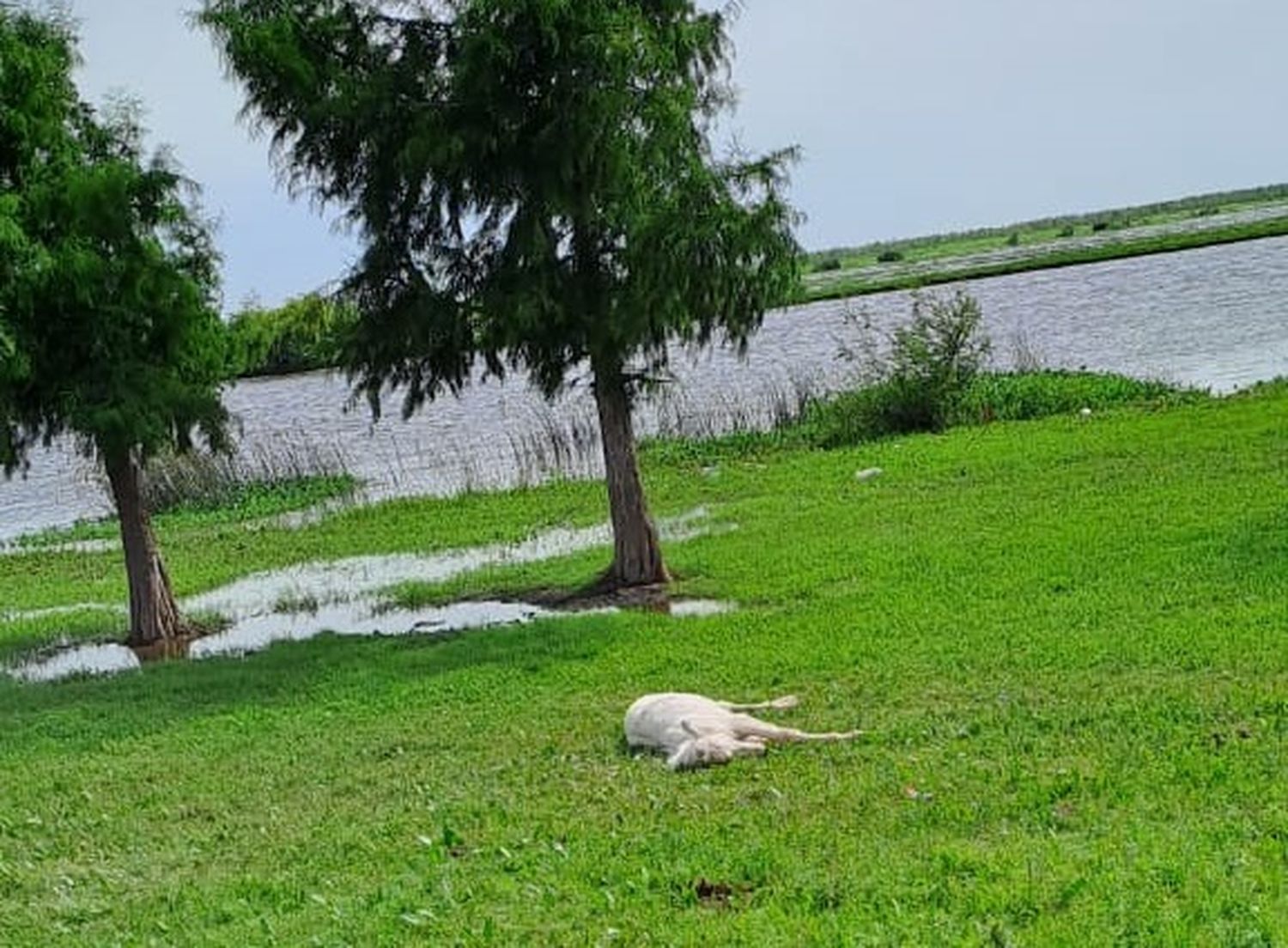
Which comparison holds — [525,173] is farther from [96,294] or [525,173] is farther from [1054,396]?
[1054,396]

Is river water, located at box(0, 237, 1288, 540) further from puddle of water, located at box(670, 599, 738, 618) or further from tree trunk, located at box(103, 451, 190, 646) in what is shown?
tree trunk, located at box(103, 451, 190, 646)

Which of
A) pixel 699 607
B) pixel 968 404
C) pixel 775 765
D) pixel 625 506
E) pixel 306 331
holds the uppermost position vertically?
pixel 306 331

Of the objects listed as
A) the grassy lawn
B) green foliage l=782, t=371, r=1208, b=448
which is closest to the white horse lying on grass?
the grassy lawn

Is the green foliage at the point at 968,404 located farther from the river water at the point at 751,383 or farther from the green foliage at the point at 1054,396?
the river water at the point at 751,383

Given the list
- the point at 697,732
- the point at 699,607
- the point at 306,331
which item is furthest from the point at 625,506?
the point at 697,732

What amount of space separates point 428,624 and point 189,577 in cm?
593

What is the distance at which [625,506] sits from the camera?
13586mm

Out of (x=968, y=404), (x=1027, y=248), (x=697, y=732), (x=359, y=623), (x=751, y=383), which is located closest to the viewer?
(x=697, y=732)

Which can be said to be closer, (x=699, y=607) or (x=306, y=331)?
(x=699, y=607)

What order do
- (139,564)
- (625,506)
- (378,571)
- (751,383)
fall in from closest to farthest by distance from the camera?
(625,506), (139,564), (378,571), (751,383)

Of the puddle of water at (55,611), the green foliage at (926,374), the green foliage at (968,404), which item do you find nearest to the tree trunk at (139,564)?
the puddle of water at (55,611)

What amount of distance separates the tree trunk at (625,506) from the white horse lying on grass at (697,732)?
5.80 meters

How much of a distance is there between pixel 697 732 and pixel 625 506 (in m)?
6.55

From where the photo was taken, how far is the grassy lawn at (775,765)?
4812mm
